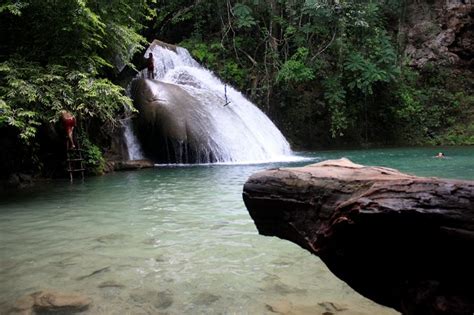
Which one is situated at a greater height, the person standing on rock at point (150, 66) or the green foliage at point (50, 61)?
the person standing on rock at point (150, 66)

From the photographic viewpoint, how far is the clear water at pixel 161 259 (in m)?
2.93

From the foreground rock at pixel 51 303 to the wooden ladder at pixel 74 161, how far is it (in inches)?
287

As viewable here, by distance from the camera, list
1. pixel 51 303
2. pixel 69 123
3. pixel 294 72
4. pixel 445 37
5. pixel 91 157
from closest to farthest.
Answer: pixel 51 303, pixel 69 123, pixel 91 157, pixel 294 72, pixel 445 37

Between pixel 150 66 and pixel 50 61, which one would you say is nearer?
pixel 50 61

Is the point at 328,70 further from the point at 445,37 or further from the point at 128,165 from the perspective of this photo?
the point at 128,165

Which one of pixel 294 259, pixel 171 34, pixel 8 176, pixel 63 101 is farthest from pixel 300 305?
pixel 171 34

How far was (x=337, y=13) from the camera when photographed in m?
18.7

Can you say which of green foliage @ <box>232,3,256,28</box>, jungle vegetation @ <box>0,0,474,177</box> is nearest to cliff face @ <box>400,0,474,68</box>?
jungle vegetation @ <box>0,0,474,177</box>

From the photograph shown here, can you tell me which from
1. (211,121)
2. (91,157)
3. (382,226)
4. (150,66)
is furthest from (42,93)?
(150,66)

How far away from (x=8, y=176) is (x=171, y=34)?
16169 millimetres

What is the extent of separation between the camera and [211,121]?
555 inches

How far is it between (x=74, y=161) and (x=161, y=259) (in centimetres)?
764

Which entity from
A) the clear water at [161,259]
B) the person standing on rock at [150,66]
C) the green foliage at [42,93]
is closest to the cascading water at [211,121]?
the person standing on rock at [150,66]

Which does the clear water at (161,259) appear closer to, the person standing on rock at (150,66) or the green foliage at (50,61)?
the green foliage at (50,61)
